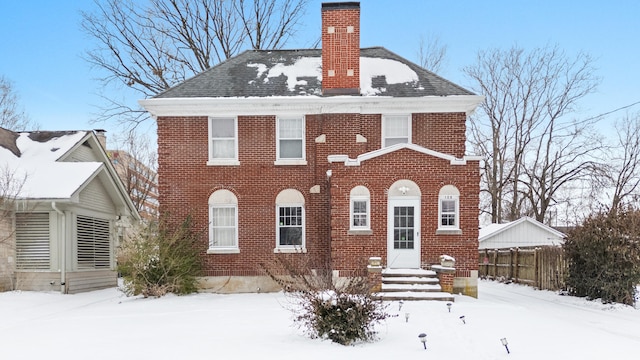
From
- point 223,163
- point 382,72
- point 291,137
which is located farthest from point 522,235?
point 223,163

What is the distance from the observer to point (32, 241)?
568 inches

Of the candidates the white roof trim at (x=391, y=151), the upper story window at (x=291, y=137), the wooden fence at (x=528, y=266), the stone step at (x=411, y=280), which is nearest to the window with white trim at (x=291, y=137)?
the upper story window at (x=291, y=137)

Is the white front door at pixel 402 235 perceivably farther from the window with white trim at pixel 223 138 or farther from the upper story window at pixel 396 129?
the window with white trim at pixel 223 138

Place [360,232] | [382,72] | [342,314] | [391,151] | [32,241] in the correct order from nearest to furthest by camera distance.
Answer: [342,314] → [360,232] → [391,151] → [32,241] → [382,72]

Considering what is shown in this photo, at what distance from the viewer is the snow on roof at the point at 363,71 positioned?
15.8 meters

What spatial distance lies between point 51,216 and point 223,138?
235 inches

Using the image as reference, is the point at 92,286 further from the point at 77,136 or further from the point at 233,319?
the point at 233,319

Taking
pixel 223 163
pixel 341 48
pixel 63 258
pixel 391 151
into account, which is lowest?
pixel 63 258

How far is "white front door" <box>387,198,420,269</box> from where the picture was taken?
13414 mm

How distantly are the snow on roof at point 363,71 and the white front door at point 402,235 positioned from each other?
4.09 m

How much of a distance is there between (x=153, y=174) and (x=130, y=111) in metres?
11.6

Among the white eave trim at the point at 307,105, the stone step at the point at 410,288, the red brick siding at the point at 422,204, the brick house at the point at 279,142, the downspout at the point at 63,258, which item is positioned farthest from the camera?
the brick house at the point at 279,142

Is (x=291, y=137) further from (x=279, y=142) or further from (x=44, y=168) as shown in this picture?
(x=44, y=168)

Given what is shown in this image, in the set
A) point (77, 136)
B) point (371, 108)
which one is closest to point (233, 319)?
point (371, 108)
